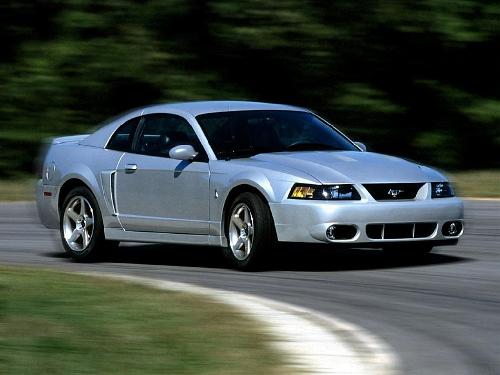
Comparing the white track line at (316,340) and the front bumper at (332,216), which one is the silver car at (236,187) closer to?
the front bumper at (332,216)

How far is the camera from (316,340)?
24.4 ft

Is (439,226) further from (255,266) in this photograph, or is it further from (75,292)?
(75,292)

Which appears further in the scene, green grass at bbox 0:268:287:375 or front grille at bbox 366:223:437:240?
front grille at bbox 366:223:437:240

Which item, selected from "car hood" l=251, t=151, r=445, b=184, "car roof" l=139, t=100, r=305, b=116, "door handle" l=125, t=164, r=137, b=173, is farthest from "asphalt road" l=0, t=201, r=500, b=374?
"car roof" l=139, t=100, r=305, b=116

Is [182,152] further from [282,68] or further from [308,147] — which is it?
[282,68]

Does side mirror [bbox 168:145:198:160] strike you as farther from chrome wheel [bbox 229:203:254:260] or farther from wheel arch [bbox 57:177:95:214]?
wheel arch [bbox 57:177:95:214]

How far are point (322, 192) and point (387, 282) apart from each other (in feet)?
3.10

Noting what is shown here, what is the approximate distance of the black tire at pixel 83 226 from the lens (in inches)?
491

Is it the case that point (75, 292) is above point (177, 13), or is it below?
below

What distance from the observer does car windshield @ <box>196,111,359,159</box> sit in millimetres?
11648

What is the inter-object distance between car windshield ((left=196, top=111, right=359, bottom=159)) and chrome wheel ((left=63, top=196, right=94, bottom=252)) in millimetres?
1441

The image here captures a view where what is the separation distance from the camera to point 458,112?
2312 centimetres

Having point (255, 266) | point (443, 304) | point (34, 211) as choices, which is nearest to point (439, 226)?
point (255, 266)

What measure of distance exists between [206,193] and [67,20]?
12313 millimetres
